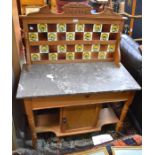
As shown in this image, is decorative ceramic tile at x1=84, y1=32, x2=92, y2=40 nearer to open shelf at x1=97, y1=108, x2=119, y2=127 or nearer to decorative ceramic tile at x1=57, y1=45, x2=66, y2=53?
decorative ceramic tile at x1=57, y1=45, x2=66, y2=53

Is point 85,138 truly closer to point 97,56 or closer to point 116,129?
point 116,129

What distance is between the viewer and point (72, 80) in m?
1.16

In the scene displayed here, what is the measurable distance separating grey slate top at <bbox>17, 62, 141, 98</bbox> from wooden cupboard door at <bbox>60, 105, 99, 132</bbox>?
22 cm

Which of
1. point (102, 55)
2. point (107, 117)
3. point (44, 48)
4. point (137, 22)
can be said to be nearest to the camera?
point (44, 48)

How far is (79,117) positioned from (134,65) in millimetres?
588

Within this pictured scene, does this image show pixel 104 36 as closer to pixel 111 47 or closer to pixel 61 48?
pixel 111 47

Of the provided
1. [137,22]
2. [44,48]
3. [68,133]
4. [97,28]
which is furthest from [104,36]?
[137,22]

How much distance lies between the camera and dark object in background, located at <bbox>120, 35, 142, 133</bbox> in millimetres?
1349

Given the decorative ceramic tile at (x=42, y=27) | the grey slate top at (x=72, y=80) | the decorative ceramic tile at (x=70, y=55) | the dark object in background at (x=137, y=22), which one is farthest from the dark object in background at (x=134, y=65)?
the dark object in background at (x=137, y=22)

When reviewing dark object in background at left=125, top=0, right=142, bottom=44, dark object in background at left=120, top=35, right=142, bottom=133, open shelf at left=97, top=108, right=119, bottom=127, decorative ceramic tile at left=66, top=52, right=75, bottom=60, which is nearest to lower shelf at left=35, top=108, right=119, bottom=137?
open shelf at left=97, top=108, right=119, bottom=127
